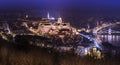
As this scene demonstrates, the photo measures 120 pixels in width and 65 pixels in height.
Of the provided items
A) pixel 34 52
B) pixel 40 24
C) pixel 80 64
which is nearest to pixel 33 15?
pixel 40 24

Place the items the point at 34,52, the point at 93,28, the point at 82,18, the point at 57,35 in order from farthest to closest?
the point at 82,18
the point at 93,28
the point at 57,35
the point at 34,52

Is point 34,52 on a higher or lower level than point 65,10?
lower

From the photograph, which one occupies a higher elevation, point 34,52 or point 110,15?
point 110,15

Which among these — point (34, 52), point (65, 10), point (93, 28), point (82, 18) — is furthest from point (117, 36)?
point (34, 52)

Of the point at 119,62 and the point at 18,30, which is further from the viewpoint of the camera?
the point at 18,30

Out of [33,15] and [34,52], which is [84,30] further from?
[34,52]

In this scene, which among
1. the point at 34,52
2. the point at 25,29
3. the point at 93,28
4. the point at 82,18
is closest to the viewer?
the point at 34,52

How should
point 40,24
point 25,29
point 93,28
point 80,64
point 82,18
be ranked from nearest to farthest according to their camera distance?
point 80,64 < point 25,29 < point 40,24 < point 93,28 < point 82,18

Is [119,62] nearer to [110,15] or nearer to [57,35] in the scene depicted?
[57,35]

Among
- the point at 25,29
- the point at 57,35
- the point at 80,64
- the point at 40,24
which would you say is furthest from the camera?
the point at 40,24
